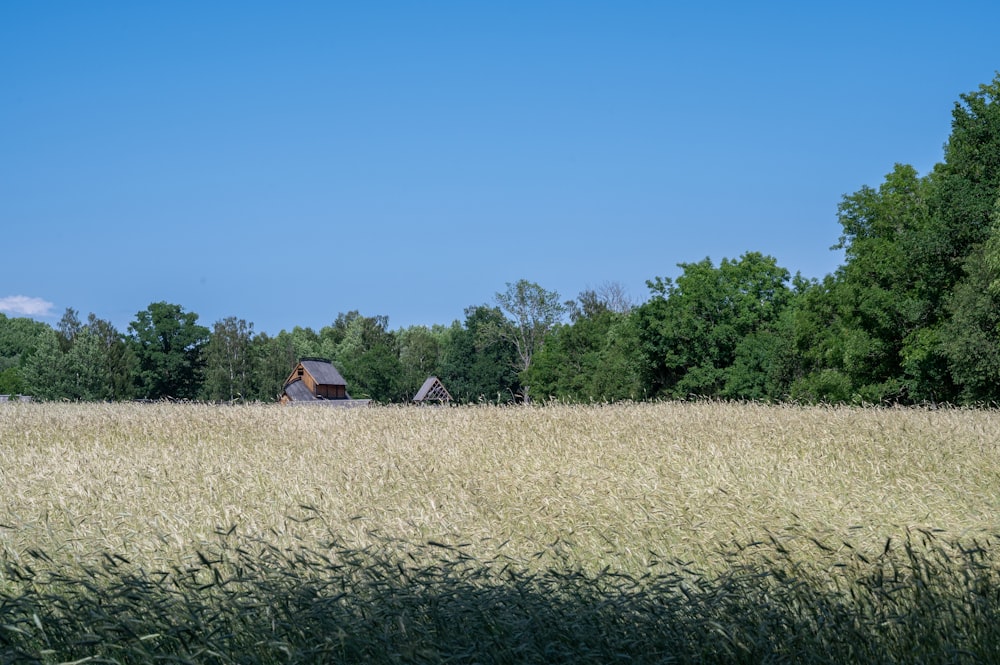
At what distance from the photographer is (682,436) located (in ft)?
46.5

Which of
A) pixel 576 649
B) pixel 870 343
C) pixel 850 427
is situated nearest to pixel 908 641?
pixel 576 649

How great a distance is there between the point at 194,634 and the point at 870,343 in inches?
1189

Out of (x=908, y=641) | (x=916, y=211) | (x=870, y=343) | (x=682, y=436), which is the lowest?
(x=908, y=641)

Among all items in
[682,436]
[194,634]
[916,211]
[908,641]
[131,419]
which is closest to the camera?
[194,634]

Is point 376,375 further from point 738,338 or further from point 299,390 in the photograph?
point 738,338

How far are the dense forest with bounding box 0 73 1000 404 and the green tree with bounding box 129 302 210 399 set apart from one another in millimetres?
152

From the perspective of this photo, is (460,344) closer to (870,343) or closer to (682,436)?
(870,343)

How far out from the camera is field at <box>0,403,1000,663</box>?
14.8ft

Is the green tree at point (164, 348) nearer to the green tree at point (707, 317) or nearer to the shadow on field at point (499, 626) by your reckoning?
the green tree at point (707, 317)

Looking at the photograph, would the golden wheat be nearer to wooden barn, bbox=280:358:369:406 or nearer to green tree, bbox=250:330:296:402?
wooden barn, bbox=280:358:369:406

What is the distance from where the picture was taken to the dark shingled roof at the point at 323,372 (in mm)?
79381

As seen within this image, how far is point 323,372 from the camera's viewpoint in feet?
267

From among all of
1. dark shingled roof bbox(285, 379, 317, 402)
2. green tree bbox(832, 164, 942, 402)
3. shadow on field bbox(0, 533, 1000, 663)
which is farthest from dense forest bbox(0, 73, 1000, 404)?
shadow on field bbox(0, 533, 1000, 663)

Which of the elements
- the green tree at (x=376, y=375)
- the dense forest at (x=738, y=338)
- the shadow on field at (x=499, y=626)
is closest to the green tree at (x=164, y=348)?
the dense forest at (x=738, y=338)
